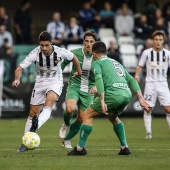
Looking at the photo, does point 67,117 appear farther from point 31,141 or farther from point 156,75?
point 156,75

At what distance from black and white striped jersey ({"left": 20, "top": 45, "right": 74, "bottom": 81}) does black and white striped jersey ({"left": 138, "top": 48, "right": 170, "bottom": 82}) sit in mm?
3662

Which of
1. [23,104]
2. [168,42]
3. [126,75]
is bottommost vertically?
[23,104]

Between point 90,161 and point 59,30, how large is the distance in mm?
14240

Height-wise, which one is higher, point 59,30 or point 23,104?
point 59,30

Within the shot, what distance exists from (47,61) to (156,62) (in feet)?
13.6

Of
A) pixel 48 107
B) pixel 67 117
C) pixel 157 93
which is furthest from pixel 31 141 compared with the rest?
pixel 157 93

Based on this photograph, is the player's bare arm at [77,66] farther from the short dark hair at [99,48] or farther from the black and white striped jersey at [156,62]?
the black and white striped jersey at [156,62]

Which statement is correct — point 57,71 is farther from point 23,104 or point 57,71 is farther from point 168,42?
point 168,42

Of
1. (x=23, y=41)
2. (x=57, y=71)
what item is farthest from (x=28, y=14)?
(x=57, y=71)

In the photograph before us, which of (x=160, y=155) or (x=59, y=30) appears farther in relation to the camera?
(x=59, y=30)

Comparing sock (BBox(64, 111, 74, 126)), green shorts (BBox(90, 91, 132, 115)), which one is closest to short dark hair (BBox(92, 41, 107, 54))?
green shorts (BBox(90, 91, 132, 115))

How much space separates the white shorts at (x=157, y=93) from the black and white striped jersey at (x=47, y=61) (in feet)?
12.3

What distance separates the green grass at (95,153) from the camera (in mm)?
10234

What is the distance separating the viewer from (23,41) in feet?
84.3
